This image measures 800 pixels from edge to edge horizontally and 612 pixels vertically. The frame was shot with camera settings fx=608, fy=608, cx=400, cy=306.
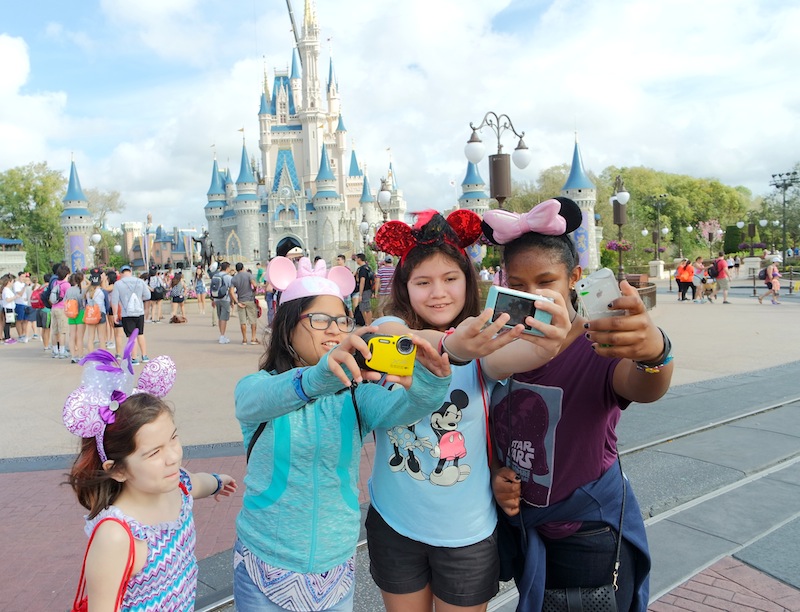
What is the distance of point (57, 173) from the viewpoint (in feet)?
169

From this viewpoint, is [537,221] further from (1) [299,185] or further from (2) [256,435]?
(1) [299,185]

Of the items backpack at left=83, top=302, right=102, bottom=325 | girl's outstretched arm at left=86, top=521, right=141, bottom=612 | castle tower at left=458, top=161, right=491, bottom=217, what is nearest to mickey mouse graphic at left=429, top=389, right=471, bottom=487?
girl's outstretched arm at left=86, top=521, right=141, bottom=612

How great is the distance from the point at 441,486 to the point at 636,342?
2.35ft

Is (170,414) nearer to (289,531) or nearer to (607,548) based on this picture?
(289,531)

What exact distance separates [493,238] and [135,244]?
10443 centimetres

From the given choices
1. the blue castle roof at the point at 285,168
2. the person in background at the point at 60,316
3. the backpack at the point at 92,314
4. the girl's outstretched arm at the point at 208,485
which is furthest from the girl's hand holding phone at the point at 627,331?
the blue castle roof at the point at 285,168

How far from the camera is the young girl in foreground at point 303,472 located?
1.74 meters

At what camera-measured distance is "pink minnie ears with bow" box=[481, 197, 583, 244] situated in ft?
5.50

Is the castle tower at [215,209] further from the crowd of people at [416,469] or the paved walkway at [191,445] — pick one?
the crowd of people at [416,469]

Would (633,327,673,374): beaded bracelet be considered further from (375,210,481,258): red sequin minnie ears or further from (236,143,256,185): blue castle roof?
(236,143,256,185): blue castle roof

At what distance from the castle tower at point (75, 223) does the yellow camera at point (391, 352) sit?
45890 millimetres

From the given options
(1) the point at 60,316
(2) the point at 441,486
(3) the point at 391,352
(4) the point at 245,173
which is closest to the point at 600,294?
(3) the point at 391,352

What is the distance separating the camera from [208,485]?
2209 mm

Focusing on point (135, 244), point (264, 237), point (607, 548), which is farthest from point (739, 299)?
point (135, 244)
